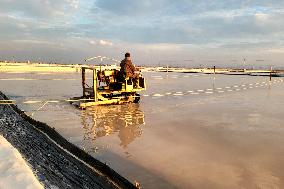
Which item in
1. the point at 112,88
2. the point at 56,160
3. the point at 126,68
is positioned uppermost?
the point at 126,68

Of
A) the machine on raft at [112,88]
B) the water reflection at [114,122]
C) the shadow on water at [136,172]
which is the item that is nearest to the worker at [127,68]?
the machine on raft at [112,88]

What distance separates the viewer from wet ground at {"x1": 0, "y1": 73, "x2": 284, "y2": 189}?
625cm

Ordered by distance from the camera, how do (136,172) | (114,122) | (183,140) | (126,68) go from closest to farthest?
(136,172) → (183,140) → (114,122) → (126,68)

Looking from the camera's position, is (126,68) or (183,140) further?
(126,68)

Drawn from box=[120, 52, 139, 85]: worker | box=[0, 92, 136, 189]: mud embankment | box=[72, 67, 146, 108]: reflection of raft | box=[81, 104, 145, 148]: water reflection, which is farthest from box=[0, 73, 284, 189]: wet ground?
box=[120, 52, 139, 85]: worker

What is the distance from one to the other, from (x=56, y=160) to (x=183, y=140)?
11.0 feet

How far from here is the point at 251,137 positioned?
9141 millimetres

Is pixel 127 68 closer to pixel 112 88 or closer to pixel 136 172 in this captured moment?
pixel 112 88

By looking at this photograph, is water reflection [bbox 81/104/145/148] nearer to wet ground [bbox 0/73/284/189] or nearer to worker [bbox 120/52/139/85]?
wet ground [bbox 0/73/284/189]

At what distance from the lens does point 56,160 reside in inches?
287

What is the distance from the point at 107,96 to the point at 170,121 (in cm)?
A: 587

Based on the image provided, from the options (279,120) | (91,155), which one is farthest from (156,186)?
(279,120)

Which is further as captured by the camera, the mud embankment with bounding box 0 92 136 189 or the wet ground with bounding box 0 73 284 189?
the wet ground with bounding box 0 73 284 189

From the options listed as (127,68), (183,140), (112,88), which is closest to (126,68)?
(127,68)
